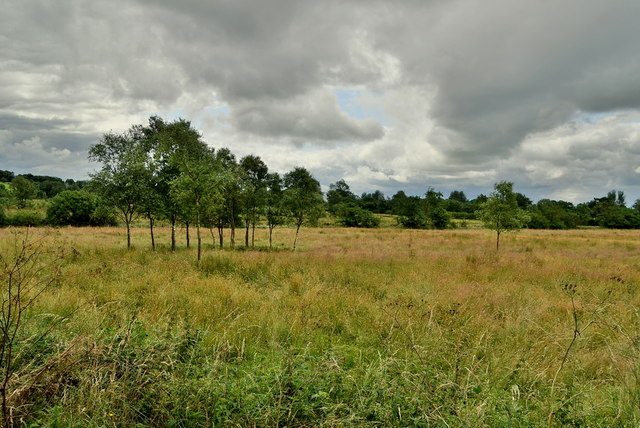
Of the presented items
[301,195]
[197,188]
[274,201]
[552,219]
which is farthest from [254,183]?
[552,219]

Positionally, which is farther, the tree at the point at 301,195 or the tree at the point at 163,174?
the tree at the point at 301,195

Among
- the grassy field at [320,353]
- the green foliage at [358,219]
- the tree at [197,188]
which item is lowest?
the grassy field at [320,353]

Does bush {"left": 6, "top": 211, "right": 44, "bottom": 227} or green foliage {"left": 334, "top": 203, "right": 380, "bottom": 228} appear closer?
bush {"left": 6, "top": 211, "right": 44, "bottom": 227}

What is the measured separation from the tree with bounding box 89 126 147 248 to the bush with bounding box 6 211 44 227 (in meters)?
42.2

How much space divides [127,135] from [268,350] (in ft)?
77.4

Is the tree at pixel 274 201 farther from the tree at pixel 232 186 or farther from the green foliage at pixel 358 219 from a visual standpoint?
the green foliage at pixel 358 219

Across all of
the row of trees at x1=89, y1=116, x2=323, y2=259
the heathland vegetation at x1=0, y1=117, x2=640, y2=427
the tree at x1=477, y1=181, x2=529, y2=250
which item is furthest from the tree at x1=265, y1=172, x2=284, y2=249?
the tree at x1=477, y1=181, x2=529, y2=250

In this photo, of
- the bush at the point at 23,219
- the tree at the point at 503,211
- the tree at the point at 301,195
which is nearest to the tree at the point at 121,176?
the tree at the point at 301,195

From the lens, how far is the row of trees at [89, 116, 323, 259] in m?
16.6

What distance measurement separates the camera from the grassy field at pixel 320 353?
3.16 m

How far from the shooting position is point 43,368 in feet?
10.7

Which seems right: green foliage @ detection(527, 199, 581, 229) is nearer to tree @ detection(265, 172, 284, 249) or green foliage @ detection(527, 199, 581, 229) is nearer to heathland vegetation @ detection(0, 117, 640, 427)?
heathland vegetation @ detection(0, 117, 640, 427)

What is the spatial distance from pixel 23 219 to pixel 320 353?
67.3m

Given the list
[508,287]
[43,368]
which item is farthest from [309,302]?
[508,287]
